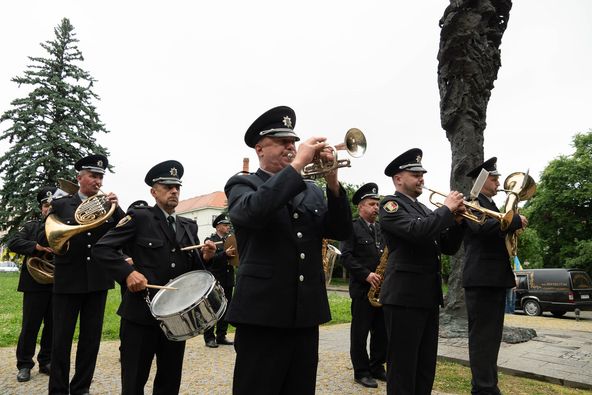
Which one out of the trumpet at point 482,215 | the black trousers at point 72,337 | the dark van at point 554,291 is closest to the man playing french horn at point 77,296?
the black trousers at point 72,337

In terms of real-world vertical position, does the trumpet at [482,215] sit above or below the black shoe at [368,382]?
above

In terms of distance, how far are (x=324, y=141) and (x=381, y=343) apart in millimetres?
4568

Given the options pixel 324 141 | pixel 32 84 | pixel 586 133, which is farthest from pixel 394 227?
pixel 586 133

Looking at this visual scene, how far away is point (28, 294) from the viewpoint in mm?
6680

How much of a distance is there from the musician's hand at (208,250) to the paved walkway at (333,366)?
202 centimetres

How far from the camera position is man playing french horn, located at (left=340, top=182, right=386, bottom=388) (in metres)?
6.18

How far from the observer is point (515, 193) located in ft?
17.1

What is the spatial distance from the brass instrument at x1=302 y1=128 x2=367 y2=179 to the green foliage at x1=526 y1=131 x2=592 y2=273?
4001cm

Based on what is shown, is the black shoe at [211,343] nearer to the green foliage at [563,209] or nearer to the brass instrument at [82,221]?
the brass instrument at [82,221]

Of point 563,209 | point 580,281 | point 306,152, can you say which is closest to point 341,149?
point 306,152

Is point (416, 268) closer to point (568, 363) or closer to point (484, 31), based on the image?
point (568, 363)

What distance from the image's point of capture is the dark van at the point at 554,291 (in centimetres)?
1917

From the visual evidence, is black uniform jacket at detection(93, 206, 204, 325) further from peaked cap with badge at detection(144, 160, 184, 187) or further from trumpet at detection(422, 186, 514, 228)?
trumpet at detection(422, 186, 514, 228)

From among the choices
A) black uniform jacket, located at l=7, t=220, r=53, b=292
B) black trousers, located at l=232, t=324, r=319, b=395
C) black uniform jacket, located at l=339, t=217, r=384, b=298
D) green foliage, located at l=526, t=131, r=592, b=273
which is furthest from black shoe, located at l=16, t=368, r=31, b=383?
green foliage, located at l=526, t=131, r=592, b=273
